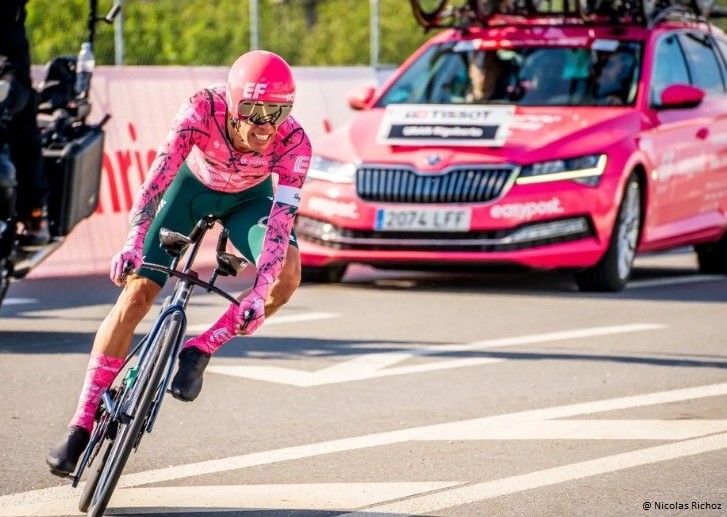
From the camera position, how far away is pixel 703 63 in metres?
14.7

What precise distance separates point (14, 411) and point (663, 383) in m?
3.23

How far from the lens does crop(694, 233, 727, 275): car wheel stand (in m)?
15.0

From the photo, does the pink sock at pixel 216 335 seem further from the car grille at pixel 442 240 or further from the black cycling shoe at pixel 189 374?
the car grille at pixel 442 240

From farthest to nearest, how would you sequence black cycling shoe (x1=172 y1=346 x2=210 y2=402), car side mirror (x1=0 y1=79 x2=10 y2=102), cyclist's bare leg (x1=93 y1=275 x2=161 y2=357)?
1. car side mirror (x1=0 y1=79 x2=10 y2=102)
2. cyclist's bare leg (x1=93 y1=275 x2=161 y2=357)
3. black cycling shoe (x1=172 y1=346 x2=210 y2=402)

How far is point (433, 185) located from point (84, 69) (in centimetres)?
260

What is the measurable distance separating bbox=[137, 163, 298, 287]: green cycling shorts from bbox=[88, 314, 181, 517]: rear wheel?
0.66m

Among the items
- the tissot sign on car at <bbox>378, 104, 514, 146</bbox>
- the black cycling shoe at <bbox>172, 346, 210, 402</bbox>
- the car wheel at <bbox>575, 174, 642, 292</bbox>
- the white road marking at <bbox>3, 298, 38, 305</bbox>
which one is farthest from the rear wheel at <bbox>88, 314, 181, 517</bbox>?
the car wheel at <bbox>575, 174, 642, 292</bbox>

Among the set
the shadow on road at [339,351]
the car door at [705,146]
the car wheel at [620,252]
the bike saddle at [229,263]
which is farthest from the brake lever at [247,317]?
the car door at [705,146]

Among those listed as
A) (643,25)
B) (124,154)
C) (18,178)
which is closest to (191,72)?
(124,154)

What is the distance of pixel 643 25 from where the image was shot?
14117mm

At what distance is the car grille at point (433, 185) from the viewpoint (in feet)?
41.3

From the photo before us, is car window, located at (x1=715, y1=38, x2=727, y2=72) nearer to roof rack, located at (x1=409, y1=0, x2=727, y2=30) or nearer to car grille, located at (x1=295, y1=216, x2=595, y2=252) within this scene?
roof rack, located at (x1=409, y1=0, x2=727, y2=30)

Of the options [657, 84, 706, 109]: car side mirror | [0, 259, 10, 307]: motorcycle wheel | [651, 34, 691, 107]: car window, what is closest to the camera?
[0, 259, 10, 307]: motorcycle wheel

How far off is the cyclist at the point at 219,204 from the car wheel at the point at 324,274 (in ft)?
21.3
